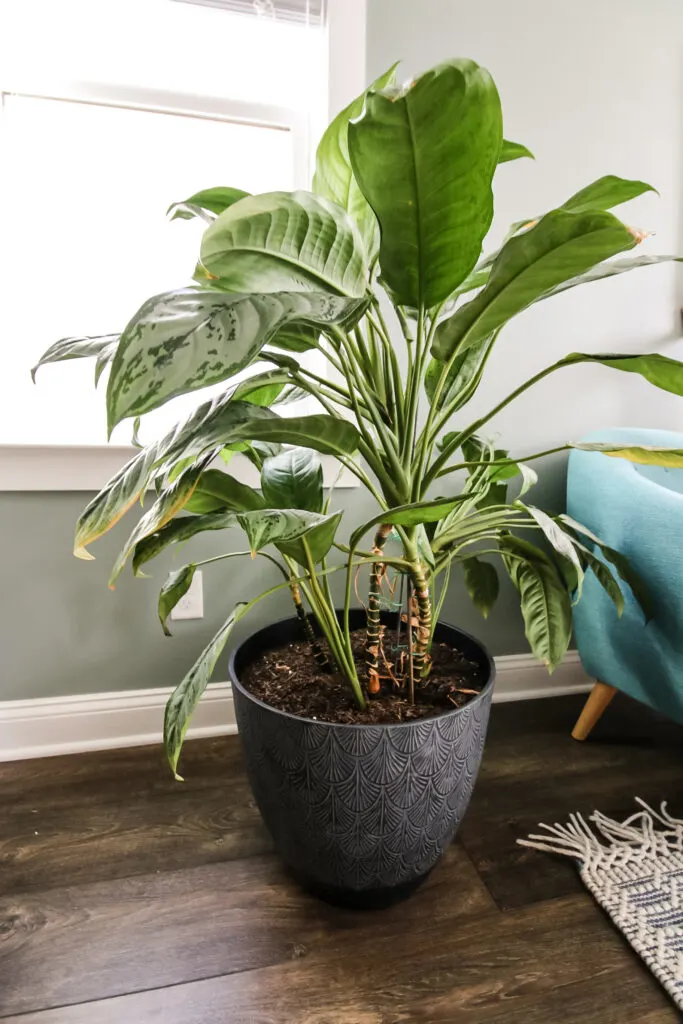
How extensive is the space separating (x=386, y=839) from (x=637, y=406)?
47.4 inches

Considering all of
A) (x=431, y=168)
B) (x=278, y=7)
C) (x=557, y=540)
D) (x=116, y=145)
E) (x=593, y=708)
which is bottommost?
(x=593, y=708)

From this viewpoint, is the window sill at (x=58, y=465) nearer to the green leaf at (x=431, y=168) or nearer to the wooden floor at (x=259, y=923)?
the wooden floor at (x=259, y=923)

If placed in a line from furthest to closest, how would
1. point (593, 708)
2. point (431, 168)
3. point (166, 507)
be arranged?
1. point (593, 708)
2. point (166, 507)
3. point (431, 168)

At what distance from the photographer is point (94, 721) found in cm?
132

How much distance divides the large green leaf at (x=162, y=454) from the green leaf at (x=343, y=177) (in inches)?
10.4

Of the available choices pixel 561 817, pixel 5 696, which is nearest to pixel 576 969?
pixel 561 817

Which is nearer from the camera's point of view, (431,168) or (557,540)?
(431,168)

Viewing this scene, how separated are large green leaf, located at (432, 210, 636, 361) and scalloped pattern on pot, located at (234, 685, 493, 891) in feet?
1.52

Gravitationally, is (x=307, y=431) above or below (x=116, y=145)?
below

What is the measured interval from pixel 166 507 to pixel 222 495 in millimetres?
194

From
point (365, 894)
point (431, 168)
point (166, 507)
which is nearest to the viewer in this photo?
point (431, 168)

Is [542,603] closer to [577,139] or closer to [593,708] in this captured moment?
[593,708]

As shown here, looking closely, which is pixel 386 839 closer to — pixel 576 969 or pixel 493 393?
pixel 576 969

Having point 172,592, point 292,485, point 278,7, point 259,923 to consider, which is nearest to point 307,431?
point 292,485
